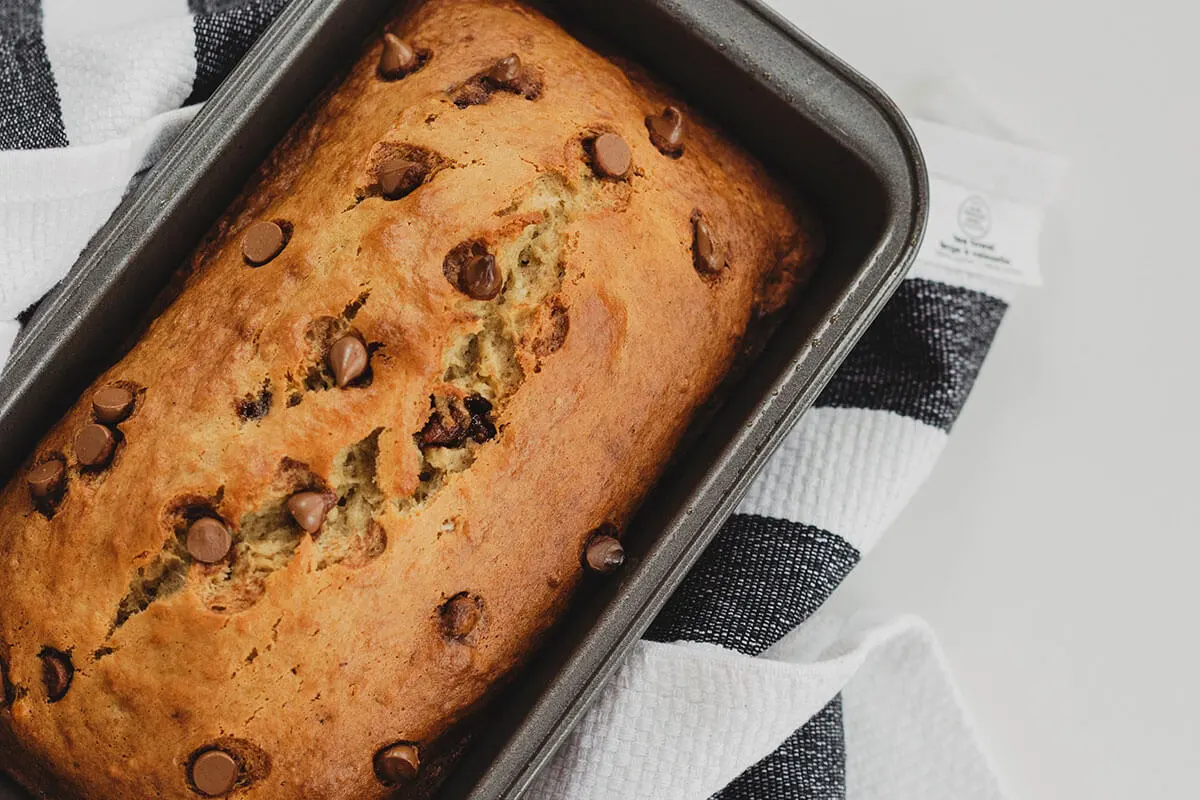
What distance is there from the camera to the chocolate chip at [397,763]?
1211 millimetres

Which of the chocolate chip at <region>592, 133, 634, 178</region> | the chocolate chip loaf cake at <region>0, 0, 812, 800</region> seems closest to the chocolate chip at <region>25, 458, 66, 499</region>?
the chocolate chip loaf cake at <region>0, 0, 812, 800</region>

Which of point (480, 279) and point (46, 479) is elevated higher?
point (480, 279)

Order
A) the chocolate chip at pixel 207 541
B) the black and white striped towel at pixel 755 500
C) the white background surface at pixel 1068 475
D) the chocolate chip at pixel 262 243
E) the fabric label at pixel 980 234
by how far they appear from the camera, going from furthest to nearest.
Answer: the white background surface at pixel 1068 475 → the fabric label at pixel 980 234 → the black and white striped towel at pixel 755 500 → the chocolate chip at pixel 262 243 → the chocolate chip at pixel 207 541

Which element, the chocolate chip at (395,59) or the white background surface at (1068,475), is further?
the white background surface at (1068,475)

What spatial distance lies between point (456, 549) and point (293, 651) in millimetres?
200

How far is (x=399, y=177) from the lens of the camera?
1223 mm

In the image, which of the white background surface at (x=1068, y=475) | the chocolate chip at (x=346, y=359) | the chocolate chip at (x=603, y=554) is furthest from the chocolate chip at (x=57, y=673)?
the white background surface at (x=1068, y=475)

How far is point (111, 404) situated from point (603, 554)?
56 centimetres

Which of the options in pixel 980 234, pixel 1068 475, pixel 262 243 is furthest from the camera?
pixel 1068 475

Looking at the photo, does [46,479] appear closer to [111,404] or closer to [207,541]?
[111,404]

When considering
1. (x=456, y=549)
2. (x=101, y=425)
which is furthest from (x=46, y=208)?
(x=456, y=549)

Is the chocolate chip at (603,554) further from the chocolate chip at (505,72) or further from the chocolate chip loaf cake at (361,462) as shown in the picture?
the chocolate chip at (505,72)

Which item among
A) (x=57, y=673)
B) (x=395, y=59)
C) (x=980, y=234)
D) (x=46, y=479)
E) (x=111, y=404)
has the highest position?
(x=980, y=234)

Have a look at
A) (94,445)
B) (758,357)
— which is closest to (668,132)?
(758,357)
